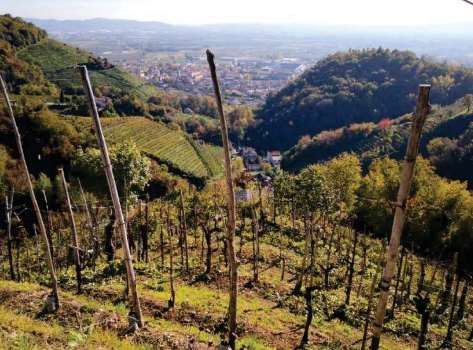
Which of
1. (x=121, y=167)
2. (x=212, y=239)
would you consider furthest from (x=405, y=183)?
(x=121, y=167)

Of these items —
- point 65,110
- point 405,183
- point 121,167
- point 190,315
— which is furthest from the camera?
point 65,110

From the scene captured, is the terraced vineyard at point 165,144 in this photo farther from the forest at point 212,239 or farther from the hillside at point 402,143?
the hillside at point 402,143

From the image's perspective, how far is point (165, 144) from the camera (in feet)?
258

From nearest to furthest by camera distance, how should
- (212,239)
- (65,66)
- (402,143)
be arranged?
1. (212,239)
2. (402,143)
3. (65,66)

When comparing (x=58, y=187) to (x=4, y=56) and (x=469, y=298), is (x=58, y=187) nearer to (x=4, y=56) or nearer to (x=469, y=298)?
(x=469, y=298)

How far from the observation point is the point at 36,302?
40.4ft

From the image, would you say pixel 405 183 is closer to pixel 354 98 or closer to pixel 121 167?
pixel 121 167

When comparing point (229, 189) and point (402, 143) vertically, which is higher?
point (229, 189)

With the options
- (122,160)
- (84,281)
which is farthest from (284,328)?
(122,160)

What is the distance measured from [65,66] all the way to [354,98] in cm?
8803

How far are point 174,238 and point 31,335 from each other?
62.6ft

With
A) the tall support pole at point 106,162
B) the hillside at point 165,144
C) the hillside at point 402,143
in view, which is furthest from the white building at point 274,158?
the tall support pole at point 106,162

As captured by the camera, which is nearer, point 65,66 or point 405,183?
point 405,183

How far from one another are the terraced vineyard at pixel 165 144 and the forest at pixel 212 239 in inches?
16.4
